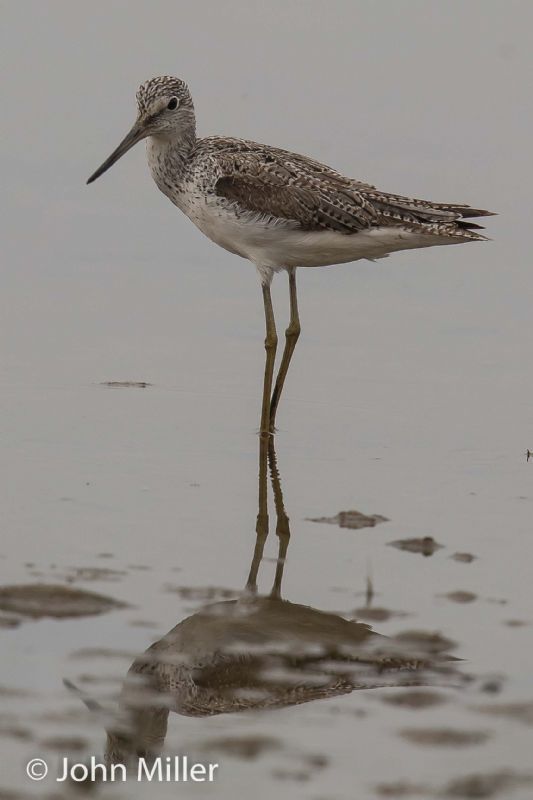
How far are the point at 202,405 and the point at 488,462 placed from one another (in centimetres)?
233

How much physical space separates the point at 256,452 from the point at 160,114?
120 inches

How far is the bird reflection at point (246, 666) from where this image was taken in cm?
729

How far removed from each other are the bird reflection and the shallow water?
9 centimetres

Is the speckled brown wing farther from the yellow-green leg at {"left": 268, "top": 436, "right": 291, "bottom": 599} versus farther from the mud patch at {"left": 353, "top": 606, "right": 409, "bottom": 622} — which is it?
the mud patch at {"left": 353, "top": 606, "right": 409, "bottom": 622}

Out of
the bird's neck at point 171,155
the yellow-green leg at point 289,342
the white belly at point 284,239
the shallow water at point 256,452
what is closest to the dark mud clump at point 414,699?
the shallow water at point 256,452

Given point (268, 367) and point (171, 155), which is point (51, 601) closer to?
point (268, 367)

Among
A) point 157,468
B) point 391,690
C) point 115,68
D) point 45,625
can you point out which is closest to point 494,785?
point 391,690

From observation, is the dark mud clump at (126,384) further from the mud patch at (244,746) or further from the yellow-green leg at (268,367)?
the mud patch at (244,746)

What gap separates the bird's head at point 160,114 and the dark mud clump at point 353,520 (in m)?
4.25

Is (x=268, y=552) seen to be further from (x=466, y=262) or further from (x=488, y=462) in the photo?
(x=466, y=262)

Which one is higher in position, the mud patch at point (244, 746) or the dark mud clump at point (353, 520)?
the dark mud clump at point (353, 520)

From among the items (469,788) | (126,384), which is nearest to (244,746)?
(469,788)

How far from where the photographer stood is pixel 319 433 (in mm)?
12289

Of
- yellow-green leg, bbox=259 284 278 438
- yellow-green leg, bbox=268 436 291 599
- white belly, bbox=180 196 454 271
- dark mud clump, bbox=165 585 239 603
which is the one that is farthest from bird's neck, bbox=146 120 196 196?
dark mud clump, bbox=165 585 239 603
